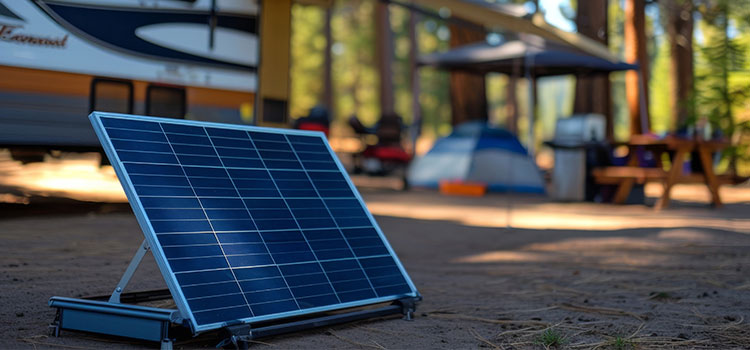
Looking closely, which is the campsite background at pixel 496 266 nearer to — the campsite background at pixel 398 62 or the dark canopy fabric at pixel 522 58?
the dark canopy fabric at pixel 522 58

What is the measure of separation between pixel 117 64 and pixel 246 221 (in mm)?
4315

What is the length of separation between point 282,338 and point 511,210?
6445 mm

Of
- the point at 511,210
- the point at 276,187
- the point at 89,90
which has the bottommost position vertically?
the point at 511,210

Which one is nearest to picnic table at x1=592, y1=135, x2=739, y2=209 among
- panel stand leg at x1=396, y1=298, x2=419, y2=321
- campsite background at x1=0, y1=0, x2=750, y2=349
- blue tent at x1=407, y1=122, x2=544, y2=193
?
campsite background at x1=0, y1=0, x2=750, y2=349

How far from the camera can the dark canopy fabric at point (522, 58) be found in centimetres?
1191

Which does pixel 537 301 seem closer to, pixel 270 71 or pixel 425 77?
pixel 270 71

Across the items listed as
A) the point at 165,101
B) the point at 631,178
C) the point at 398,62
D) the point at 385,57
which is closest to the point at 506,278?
the point at 165,101

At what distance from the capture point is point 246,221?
3193 mm

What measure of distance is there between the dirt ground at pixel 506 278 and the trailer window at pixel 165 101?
3.42 ft

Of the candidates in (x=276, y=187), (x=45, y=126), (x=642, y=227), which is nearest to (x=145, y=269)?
(x=276, y=187)

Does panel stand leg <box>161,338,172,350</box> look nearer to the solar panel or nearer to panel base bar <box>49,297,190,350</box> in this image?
panel base bar <box>49,297,190,350</box>

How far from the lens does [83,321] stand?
2996mm

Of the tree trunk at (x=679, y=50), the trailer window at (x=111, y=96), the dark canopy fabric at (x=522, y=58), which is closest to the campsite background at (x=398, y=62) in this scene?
the tree trunk at (x=679, y=50)

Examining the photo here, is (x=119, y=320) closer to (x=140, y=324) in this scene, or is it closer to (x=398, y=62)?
(x=140, y=324)
